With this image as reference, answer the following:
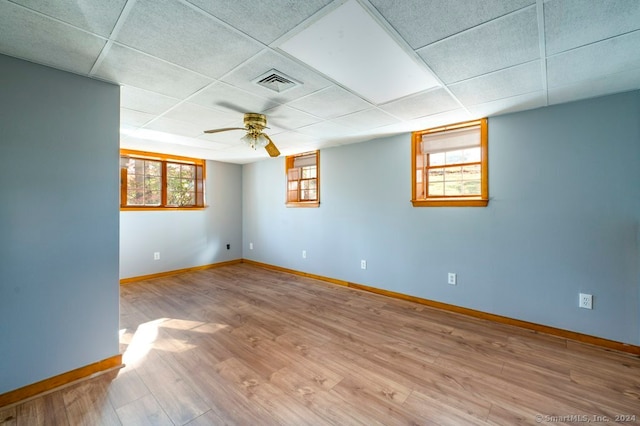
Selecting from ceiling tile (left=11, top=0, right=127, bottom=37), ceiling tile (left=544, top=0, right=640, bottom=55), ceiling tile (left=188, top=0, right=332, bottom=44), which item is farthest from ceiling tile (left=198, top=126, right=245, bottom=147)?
ceiling tile (left=544, top=0, right=640, bottom=55)

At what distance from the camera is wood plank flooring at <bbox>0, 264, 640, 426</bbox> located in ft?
5.50

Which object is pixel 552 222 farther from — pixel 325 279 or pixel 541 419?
pixel 325 279

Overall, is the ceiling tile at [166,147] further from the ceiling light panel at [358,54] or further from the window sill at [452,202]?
the window sill at [452,202]

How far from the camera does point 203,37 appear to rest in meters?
1.62

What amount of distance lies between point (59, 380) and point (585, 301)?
178 inches

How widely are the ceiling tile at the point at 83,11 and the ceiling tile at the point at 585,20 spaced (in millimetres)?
2270

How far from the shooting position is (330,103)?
2652 mm

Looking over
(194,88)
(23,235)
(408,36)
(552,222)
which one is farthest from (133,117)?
(552,222)

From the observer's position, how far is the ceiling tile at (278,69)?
1880 millimetres

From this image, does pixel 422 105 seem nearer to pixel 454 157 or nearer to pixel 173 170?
pixel 454 157

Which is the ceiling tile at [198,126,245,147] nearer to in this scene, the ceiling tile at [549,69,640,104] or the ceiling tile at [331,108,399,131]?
the ceiling tile at [331,108,399,131]

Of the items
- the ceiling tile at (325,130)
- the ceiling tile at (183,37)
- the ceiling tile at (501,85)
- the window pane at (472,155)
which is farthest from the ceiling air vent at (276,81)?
the window pane at (472,155)

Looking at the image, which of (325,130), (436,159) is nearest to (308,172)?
(325,130)

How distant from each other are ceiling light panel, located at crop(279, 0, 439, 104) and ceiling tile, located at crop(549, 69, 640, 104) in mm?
1209
